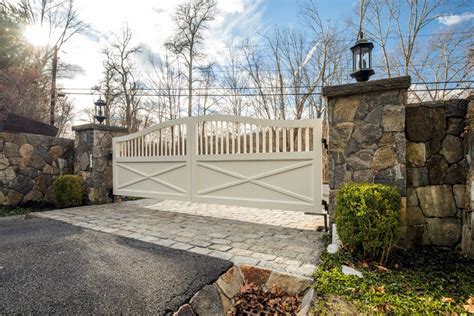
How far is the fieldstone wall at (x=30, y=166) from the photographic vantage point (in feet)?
A: 14.6

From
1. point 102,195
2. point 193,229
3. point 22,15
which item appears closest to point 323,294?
point 193,229

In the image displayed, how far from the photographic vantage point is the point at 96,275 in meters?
1.78

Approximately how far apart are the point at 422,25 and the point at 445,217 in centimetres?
1148

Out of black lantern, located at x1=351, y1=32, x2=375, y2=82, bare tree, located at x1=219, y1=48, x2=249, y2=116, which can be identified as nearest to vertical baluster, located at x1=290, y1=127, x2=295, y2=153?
black lantern, located at x1=351, y1=32, x2=375, y2=82

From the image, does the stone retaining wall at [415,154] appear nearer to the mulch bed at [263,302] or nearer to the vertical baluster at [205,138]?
the mulch bed at [263,302]

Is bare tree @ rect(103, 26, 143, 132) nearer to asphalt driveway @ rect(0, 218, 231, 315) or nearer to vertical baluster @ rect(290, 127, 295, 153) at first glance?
asphalt driveway @ rect(0, 218, 231, 315)

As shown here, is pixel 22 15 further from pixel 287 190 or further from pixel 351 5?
pixel 351 5

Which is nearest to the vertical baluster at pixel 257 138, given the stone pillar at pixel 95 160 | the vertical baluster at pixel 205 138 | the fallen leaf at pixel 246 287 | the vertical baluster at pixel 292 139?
the vertical baluster at pixel 292 139

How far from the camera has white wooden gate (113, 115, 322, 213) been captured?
120 inches

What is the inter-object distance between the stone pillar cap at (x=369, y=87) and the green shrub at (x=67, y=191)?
4588mm

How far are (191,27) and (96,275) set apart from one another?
10811 millimetres

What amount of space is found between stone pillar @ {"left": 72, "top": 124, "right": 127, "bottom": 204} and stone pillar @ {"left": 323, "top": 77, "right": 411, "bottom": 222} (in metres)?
4.29

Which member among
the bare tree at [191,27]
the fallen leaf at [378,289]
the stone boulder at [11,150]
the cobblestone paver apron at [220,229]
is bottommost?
the cobblestone paver apron at [220,229]

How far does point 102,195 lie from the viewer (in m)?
4.89
